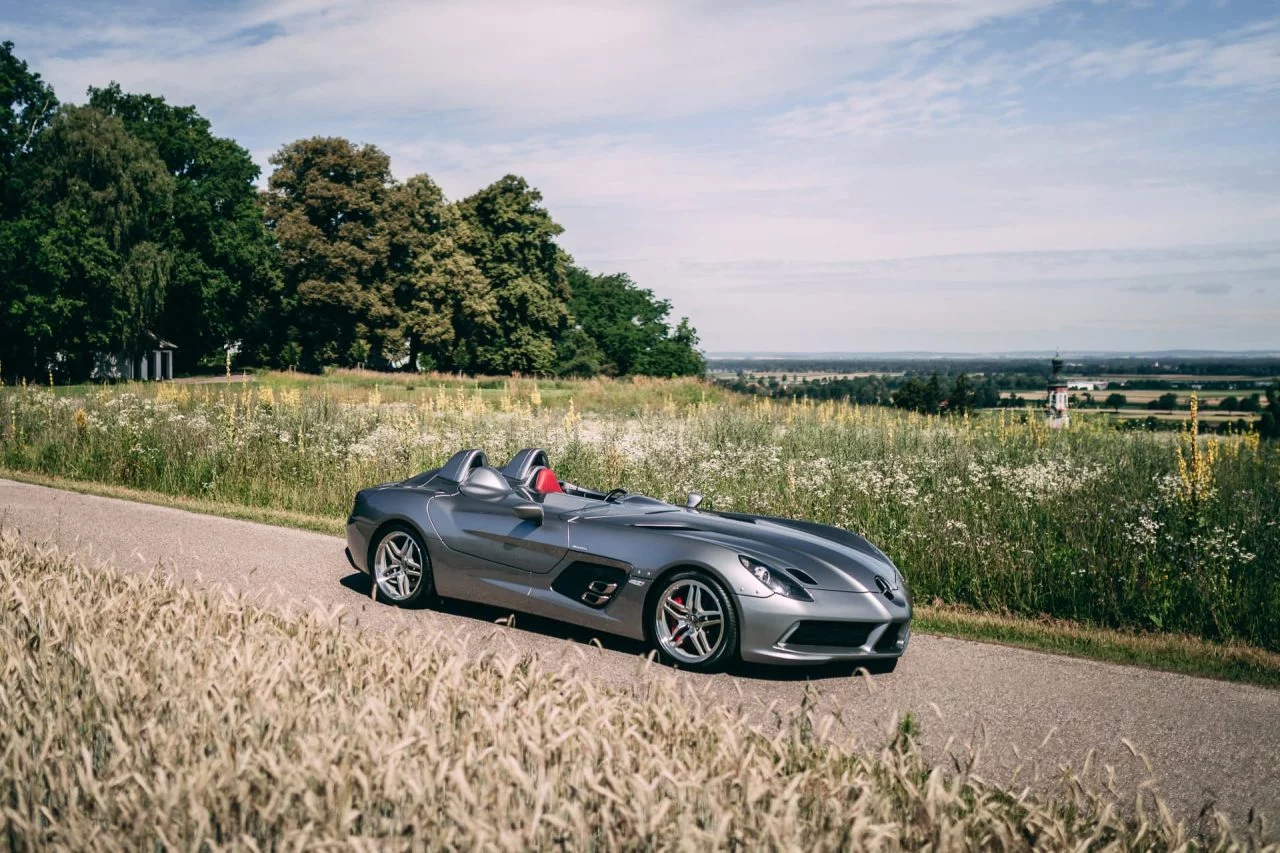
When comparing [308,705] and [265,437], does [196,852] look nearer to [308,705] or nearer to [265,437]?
[308,705]

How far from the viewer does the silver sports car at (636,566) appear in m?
6.22

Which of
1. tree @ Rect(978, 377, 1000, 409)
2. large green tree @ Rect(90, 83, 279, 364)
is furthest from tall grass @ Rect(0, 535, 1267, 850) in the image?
large green tree @ Rect(90, 83, 279, 364)

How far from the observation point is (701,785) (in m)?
3.24

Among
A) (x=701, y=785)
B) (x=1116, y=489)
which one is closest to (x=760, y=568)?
(x=701, y=785)

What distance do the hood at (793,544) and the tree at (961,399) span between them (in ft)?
49.4

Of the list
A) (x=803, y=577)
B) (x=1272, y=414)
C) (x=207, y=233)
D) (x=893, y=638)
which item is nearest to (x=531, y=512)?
(x=803, y=577)

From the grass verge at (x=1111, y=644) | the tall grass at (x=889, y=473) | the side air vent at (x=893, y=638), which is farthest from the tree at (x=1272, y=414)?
the side air vent at (x=893, y=638)

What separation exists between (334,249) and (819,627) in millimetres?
58465

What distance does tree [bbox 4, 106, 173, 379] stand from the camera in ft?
158

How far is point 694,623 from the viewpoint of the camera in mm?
6422

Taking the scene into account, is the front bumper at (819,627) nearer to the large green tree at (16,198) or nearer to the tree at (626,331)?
the large green tree at (16,198)

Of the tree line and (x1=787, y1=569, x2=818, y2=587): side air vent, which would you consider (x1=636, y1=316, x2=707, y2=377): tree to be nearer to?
the tree line

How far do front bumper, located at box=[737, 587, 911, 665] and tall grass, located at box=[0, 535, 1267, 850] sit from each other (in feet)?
6.14

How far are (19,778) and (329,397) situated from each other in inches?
677
